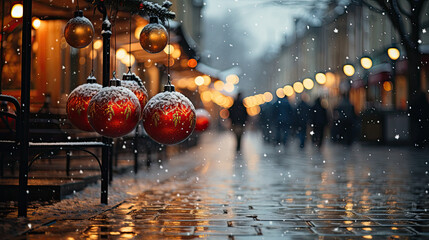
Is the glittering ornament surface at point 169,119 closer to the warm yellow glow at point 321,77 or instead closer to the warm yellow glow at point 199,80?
the warm yellow glow at point 199,80

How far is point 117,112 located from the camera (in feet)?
18.2

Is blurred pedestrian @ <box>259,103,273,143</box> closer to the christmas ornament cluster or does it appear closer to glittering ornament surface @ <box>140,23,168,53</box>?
glittering ornament surface @ <box>140,23,168,53</box>

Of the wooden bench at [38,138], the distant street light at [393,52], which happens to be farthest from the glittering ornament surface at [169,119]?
the distant street light at [393,52]

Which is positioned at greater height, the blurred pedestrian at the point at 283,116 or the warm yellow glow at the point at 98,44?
the warm yellow glow at the point at 98,44

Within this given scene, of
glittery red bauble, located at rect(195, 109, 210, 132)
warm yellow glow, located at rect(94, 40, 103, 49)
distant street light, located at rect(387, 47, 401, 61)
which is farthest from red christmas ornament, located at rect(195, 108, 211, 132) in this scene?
distant street light, located at rect(387, 47, 401, 61)

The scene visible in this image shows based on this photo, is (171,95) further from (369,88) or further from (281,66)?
(281,66)

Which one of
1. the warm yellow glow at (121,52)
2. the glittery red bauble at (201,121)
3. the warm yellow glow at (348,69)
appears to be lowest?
the glittery red bauble at (201,121)

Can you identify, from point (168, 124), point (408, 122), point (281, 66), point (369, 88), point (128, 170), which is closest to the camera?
point (168, 124)

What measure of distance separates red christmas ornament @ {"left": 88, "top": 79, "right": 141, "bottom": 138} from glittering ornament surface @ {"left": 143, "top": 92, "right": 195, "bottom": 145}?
14 cm

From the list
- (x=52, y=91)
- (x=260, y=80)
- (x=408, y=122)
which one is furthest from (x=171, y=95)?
(x=260, y=80)

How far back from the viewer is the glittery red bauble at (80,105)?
21.1 ft

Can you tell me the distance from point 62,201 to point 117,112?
88.7 inches

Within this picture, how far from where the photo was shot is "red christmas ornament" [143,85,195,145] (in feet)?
18.2

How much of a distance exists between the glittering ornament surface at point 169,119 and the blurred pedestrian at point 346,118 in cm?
2174
